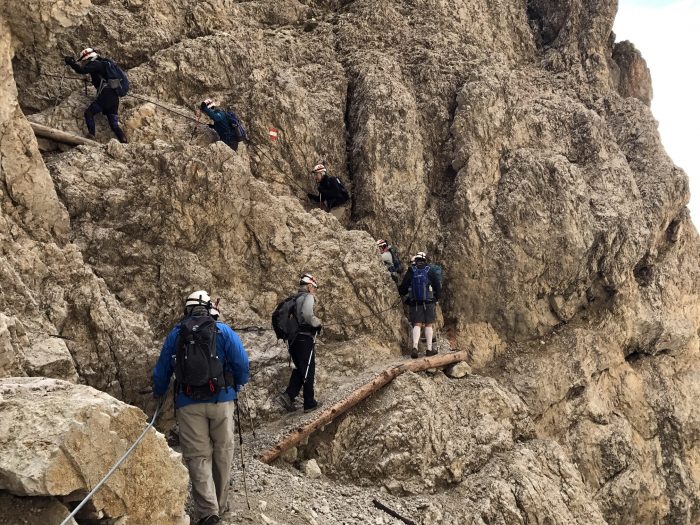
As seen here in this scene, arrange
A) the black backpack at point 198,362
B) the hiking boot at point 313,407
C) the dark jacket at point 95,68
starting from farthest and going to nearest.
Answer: the dark jacket at point 95,68, the hiking boot at point 313,407, the black backpack at point 198,362

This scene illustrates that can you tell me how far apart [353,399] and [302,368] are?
4.79ft

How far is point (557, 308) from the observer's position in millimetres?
19531

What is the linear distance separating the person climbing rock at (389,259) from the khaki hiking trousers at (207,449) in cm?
965

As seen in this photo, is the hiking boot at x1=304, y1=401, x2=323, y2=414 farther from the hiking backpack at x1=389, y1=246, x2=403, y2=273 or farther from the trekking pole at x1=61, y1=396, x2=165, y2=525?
the trekking pole at x1=61, y1=396, x2=165, y2=525

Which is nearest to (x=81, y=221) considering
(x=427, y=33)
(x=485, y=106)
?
(x=485, y=106)

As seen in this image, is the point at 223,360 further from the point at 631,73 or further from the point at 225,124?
the point at 631,73

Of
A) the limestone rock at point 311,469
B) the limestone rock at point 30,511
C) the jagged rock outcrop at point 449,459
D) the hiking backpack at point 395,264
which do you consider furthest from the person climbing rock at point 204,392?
the hiking backpack at point 395,264

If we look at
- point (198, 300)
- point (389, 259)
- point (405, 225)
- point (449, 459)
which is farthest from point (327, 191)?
point (198, 300)

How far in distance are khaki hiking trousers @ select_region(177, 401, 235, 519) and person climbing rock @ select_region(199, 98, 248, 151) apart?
431 inches

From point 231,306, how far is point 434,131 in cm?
1056

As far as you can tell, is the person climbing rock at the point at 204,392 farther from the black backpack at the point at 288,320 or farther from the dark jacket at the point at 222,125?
the dark jacket at the point at 222,125

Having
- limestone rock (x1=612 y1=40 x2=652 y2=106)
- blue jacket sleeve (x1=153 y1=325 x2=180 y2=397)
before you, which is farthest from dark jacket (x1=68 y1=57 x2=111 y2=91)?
limestone rock (x1=612 y1=40 x2=652 y2=106)

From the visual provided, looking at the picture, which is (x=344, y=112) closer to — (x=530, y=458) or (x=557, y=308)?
(x=557, y=308)

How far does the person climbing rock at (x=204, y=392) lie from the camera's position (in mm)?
8336
